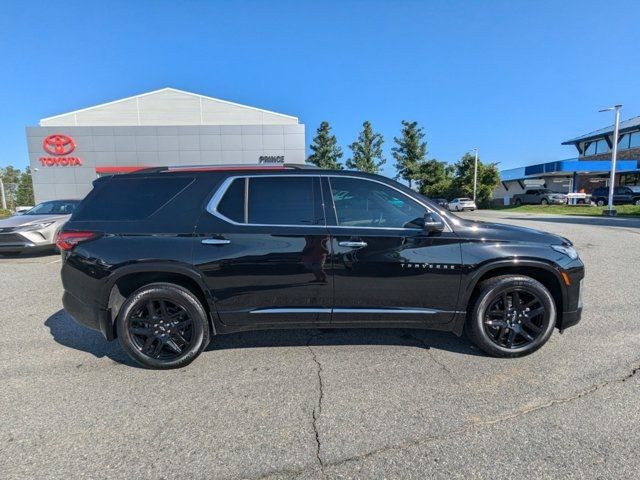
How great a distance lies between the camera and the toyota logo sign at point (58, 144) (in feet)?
83.1

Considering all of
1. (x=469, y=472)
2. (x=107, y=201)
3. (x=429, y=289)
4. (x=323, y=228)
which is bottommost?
(x=469, y=472)

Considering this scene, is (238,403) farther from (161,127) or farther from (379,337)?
(161,127)

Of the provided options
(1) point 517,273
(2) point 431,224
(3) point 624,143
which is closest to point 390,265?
(2) point 431,224

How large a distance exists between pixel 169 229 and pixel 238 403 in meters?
1.63

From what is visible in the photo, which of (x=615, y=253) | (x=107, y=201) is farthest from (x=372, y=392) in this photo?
(x=615, y=253)

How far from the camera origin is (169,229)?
3.23 meters

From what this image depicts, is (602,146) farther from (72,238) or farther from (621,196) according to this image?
(72,238)

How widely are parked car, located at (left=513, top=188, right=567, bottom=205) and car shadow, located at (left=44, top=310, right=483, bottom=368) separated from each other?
40.1m

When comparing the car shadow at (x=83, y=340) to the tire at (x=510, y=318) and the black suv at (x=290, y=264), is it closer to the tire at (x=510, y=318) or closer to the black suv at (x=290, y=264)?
the black suv at (x=290, y=264)

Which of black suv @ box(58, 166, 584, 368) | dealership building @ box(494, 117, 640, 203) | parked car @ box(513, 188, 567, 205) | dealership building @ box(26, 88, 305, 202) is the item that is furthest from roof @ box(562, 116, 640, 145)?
black suv @ box(58, 166, 584, 368)

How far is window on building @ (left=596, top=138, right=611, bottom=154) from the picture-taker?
4808 cm

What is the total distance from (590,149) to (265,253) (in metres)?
64.6

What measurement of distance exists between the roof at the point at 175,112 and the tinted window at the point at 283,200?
2765 centimetres

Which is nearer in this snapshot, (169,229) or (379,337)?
(169,229)
